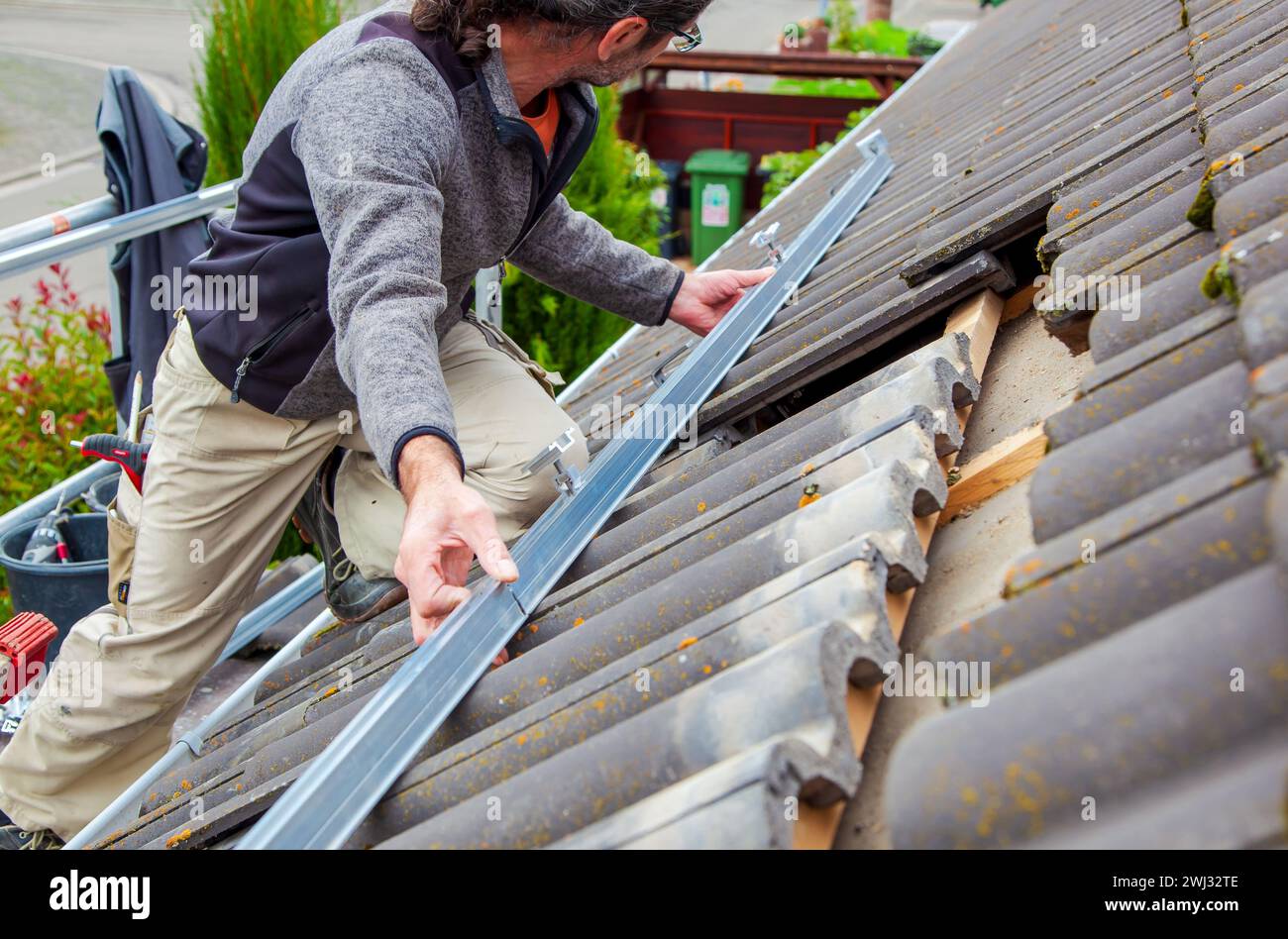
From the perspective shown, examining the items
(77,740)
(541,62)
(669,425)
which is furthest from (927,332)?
(77,740)

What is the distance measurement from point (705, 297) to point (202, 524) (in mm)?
1437

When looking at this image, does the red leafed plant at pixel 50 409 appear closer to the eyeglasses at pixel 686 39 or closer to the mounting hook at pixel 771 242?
the mounting hook at pixel 771 242

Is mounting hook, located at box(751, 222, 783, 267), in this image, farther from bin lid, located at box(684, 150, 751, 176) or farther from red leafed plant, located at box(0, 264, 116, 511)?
bin lid, located at box(684, 150, 751, 176)

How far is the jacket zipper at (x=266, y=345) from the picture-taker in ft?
8.21

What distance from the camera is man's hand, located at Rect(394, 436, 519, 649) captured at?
182 centimetres

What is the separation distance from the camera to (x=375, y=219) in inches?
80.3

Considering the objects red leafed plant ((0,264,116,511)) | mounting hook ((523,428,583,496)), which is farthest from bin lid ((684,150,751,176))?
mounting hook ((523,428,583,496))

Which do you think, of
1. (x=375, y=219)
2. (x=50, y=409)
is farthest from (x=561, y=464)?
(x=50, y=409)

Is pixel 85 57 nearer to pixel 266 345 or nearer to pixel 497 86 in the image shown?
pixel 266 345

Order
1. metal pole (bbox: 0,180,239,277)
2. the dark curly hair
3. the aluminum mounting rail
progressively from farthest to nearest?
metal pole (bbox: 0,180,239,277), the dark curly hair, the aluminum mounting rail

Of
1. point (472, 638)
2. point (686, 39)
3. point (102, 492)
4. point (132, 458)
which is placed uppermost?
point (102, 492)

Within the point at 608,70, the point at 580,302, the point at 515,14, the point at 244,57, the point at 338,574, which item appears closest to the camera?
the point at 515,14

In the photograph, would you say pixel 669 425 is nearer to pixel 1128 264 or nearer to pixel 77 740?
pixel 1128 264

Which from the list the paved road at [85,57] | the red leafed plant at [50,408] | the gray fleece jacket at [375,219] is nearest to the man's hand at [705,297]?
the gray fleece jacket at [375,219]
